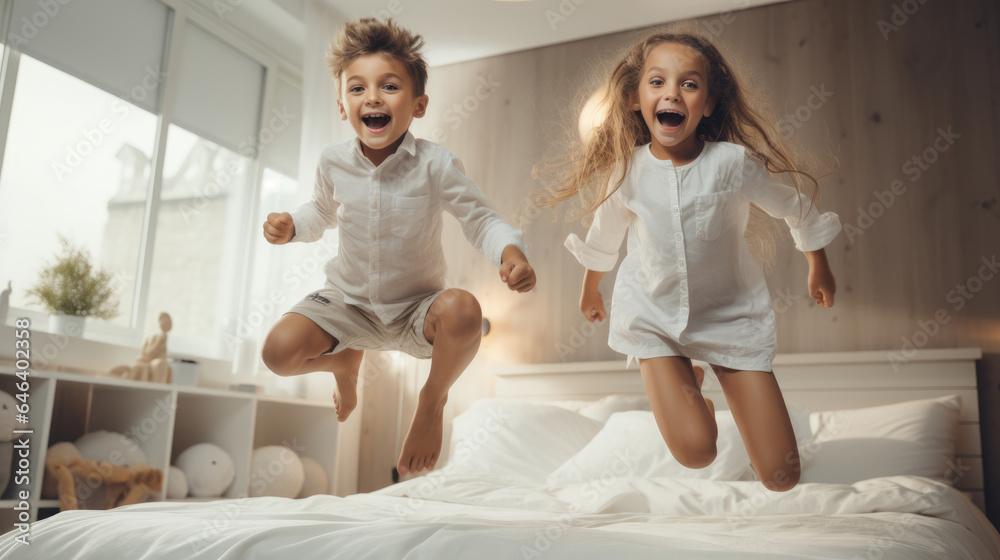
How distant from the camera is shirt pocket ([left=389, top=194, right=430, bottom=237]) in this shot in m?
1.51

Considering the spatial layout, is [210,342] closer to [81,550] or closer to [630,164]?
[81,550]

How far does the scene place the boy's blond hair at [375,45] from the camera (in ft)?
4.88

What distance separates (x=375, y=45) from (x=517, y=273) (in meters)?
0.54

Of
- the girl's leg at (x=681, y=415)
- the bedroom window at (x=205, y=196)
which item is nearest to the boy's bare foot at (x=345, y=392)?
the girl's leg at (x=681, y=415)

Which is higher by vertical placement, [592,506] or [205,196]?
[205,196]

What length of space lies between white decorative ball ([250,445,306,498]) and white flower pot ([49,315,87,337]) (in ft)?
2.78

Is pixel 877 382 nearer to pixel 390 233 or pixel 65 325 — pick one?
pixel 390 233

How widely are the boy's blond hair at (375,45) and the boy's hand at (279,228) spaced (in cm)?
31

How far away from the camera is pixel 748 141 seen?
5.60ft

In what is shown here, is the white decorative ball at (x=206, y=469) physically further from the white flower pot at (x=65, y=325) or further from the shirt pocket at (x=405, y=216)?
the shirt pocket at (x=405, y=216)

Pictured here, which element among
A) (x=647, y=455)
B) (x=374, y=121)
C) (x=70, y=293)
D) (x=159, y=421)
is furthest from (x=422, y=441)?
(x=70, y=293)

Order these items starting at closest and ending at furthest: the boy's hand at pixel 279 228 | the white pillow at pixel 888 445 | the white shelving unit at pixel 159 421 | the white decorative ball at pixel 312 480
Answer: the boy's hand at pixel 279 228
the white shelving unit at pixel 159 421
the white pillow at pixel 888 445
the white decorative ball at pixel 312 480

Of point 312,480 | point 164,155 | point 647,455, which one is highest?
point 164,155

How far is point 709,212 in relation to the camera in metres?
1.60
